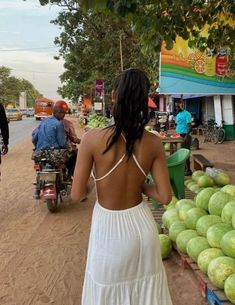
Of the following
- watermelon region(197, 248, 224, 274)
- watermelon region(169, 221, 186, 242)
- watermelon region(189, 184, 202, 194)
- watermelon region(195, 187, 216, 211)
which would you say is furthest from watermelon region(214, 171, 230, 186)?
watermelon region(197, 248, 224, 274)

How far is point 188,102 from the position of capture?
32656 millimetres

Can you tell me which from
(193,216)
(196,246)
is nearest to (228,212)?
(196,246)

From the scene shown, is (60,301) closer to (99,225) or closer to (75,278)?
(75,278)

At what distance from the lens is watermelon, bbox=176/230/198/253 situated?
15.9 feet

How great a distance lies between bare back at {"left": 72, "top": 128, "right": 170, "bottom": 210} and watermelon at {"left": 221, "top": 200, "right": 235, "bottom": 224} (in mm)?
2135

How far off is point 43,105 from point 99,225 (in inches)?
2657

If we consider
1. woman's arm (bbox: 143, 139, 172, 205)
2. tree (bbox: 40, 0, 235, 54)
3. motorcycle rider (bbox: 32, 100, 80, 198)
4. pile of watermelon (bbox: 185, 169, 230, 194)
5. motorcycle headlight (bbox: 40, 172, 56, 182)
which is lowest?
pile of watermelon (bbox: 185, 169, 230, 194)

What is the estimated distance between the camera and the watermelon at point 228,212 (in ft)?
15.1

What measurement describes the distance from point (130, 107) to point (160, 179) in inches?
19.1

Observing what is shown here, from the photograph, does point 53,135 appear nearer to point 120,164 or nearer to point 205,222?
point 205,222

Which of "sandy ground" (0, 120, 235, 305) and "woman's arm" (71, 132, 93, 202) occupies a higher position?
"woman's arm" (71, 132, 93, 202)

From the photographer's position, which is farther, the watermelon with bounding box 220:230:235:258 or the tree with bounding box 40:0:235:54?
the tree with bounding box 40:0:235:54

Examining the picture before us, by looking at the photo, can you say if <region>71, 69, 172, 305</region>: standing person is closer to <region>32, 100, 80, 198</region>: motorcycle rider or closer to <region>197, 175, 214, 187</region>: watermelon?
<region>197, 175, 214, 187</region>: watermelon

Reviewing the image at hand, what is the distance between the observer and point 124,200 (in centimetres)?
270
